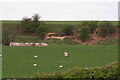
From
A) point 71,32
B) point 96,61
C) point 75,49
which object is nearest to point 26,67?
point 96,61

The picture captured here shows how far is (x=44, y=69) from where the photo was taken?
6.42 meters

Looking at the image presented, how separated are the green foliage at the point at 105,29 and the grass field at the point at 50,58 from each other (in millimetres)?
8233

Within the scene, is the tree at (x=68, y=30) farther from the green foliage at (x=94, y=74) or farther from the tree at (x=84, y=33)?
the green foliage at (x=94, y=74)

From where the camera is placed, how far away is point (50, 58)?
7586 millimetres

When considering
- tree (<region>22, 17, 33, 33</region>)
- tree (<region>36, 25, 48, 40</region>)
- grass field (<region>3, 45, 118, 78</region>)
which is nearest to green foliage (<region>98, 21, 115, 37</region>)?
tree (<region>36, 25, 48, 40</region>)

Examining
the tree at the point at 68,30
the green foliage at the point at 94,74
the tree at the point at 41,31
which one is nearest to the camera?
the green foliage at the point at 94,74

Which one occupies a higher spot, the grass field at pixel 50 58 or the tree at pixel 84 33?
the tree at pixel 84 33

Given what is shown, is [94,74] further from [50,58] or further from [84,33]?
[84,33]

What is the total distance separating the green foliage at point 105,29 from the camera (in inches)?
684

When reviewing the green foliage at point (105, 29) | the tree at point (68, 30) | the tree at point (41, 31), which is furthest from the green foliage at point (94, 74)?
the tree at point (68, 30)

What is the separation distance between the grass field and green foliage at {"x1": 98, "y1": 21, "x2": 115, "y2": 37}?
8233 millimetres

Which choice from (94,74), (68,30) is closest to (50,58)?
(94,74)

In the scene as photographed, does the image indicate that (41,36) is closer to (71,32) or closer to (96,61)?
(71,32)

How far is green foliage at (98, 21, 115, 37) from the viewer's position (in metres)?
17.4
